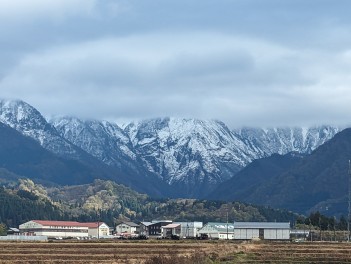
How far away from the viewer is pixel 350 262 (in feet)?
366

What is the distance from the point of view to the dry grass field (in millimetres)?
104062

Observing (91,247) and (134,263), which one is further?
(91,247)

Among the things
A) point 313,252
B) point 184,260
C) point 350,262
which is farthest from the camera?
point 313,252

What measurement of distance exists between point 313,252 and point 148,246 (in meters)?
25.5

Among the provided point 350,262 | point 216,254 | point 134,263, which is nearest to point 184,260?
point 134,263

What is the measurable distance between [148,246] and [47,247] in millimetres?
15891

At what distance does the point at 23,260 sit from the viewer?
336ft

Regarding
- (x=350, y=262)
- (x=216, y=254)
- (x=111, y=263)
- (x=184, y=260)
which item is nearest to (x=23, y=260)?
(x=111, y=263)

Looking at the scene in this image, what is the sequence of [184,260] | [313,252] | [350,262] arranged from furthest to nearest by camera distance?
[313,252]
[350,262]
[184,260]

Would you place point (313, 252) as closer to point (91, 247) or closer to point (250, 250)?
point (250, 250)

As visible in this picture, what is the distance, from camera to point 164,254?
112062mm

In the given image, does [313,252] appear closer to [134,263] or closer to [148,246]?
[148,246]

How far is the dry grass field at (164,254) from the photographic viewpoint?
104 m

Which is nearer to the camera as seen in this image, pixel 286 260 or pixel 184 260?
pixel 184 260
